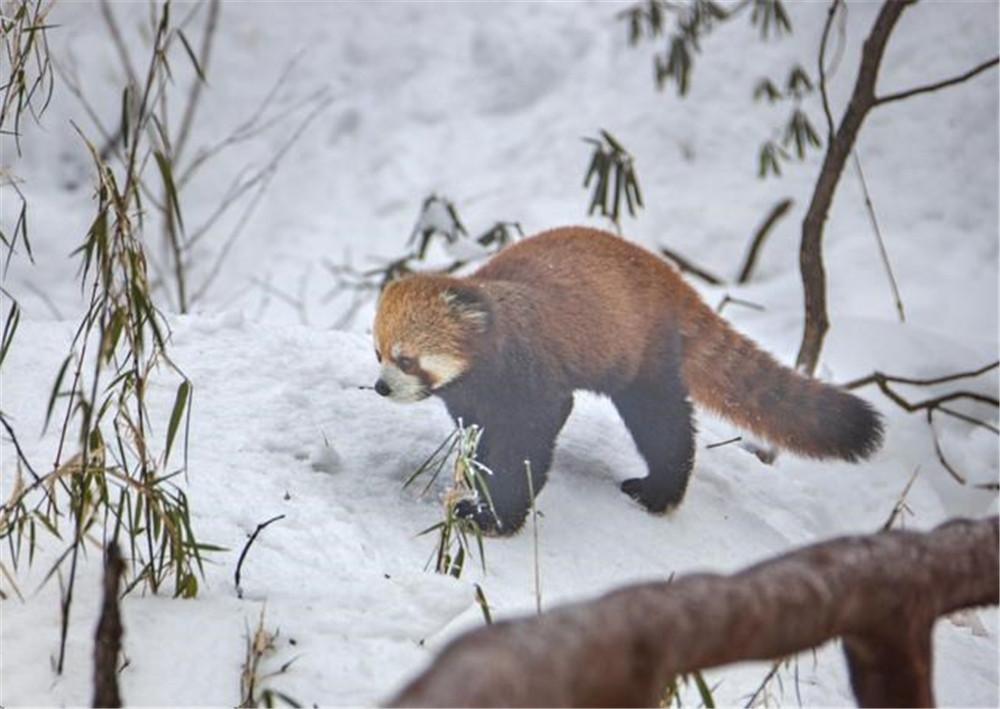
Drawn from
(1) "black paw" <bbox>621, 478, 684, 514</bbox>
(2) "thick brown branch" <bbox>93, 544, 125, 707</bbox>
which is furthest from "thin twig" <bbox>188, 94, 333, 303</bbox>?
(2) "thick brown branch" <bbox>93, 544, 125, 707</bbox>

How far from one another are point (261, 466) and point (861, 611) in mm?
1807

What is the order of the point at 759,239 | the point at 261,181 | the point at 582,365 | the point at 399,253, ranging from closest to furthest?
the point at 582,365 → the point at 759,239 → the point at 399,253 → the point at 261,181

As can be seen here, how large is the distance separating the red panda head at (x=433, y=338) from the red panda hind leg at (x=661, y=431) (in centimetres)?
48

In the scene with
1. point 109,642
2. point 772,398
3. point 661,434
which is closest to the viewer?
point 109,642

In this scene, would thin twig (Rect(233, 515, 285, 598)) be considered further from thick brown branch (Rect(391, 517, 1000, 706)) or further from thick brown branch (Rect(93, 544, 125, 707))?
thick brown branch (Rect(391, 517, 1000, 706))

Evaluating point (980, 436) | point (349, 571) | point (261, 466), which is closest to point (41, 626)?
point (349, 571)

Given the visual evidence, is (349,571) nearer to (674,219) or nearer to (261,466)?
(261,466)

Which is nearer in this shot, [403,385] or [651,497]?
[403,385]

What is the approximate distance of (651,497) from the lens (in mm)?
3246

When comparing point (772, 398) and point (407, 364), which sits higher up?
point (407, 364)

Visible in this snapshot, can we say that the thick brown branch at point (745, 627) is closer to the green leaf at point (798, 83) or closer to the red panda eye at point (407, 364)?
the red panda eye at point (407, 364)

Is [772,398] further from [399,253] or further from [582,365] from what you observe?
[399,253]

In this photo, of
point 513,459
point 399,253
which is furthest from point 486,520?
point 399,253

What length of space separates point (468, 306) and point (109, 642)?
1.42m
